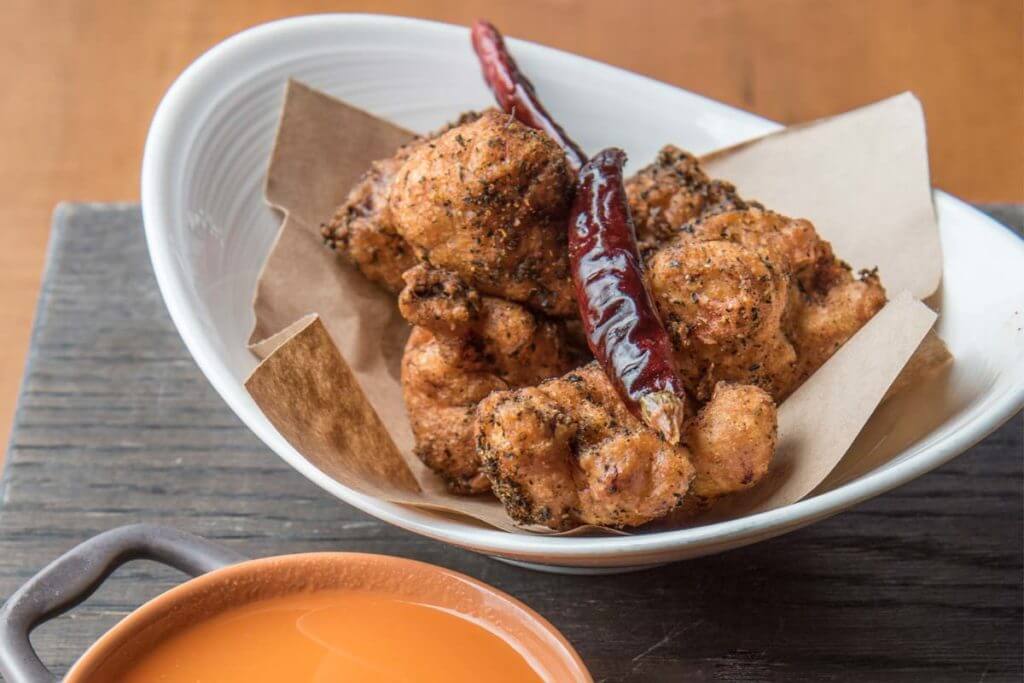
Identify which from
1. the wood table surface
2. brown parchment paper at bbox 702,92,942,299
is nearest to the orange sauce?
brown parchment paper at bbox 702,92,942,299

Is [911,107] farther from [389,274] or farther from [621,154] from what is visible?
[389,274]

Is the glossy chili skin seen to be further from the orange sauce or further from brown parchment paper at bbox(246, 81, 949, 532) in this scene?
the orange sauce

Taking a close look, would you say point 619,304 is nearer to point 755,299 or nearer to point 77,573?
point 755,299

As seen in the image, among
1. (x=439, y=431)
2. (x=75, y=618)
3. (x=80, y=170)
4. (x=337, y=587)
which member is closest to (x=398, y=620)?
(x=337, y=587)

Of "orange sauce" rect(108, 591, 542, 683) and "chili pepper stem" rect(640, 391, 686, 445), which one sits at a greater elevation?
"chili pepper stem" rect(640, 391, 686, 445)

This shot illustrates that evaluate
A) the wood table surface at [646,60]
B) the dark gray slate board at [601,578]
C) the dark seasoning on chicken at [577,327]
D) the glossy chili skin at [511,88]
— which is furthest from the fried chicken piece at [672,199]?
the wood table surface at [646,60]
